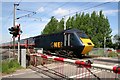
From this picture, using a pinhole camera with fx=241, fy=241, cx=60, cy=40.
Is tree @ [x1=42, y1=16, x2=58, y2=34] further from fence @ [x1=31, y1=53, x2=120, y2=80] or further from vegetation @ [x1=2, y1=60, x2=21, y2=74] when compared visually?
vegetation @ [x1=2, y1=60, x2=21, y2=74]

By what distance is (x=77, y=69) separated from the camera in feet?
32.2

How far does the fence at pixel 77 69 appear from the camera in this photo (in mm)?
7023

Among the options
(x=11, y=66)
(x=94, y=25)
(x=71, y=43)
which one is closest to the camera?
(x=11, y=66)

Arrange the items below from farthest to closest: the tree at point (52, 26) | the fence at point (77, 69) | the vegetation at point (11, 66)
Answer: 1. the tree at point (52, 26)
2. the vegetation at point (11, 66)
3. the fence at point (77, 69)

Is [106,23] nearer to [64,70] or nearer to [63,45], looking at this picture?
[63,45]

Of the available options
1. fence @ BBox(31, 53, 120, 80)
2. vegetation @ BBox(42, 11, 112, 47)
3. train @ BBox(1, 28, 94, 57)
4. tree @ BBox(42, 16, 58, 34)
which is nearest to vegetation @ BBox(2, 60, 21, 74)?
fence @ BBox(31, 53, 120, 80)

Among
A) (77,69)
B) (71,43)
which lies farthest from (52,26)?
(77,69)

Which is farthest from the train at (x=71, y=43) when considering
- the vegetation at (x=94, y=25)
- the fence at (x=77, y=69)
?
the vegetation at (x=94, y=25)

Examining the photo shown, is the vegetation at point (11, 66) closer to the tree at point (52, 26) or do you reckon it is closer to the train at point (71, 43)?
the train at point (71, 43)

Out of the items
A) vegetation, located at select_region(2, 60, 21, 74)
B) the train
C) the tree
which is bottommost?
vegetation, located at select_region(2, 60, 21, 74)

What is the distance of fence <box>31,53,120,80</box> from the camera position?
7023 mm

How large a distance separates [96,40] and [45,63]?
48311mm

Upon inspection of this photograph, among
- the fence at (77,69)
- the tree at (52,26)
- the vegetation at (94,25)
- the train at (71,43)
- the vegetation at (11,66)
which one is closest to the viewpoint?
the fence at (77,69)

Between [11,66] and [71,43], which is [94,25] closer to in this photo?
[71,43]
